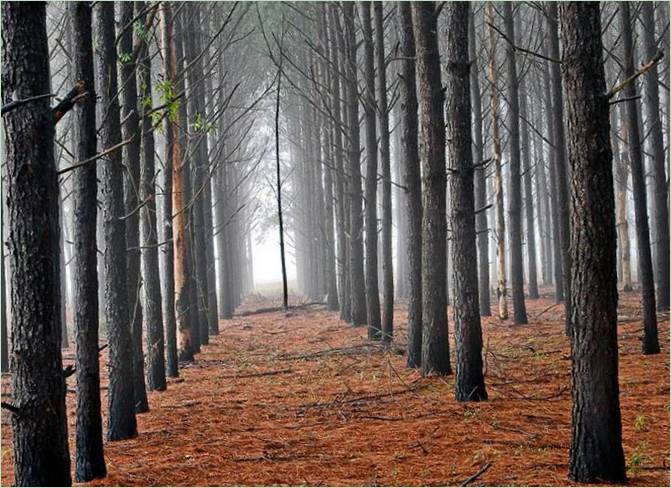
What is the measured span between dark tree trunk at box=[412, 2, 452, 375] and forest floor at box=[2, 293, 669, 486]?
51 cm

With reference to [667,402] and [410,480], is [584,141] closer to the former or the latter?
[410,480]

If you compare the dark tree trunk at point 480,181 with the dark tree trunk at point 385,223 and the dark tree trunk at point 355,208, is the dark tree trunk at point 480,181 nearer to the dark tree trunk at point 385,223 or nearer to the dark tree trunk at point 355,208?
the dark tree trunk at point 355,208

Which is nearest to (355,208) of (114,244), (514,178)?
(514,178)

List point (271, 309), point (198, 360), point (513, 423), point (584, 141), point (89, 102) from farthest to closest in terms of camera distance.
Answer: point (271, 309)
point (198, 360)
point (513, 423)
point (89, 102)
point (584, 141)

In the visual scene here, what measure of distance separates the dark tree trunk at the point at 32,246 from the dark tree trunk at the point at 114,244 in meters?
2.67

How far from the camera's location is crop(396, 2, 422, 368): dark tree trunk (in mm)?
11133

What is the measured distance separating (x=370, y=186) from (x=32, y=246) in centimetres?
1140

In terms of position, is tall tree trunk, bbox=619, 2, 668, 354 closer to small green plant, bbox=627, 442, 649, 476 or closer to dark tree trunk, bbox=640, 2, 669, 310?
dark tree trunk, bbox=640, 2, 669, 310

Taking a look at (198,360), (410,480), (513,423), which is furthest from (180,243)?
(410,480)

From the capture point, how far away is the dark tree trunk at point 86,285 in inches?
244

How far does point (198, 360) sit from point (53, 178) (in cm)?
979

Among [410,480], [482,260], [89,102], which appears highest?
[89,102]

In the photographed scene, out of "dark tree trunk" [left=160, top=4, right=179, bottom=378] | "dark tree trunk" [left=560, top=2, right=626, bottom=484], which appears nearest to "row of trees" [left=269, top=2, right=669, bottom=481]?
"dark tree trunk" [left=560, top=2, right=626, bottom=484]

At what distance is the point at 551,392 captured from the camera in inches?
353
